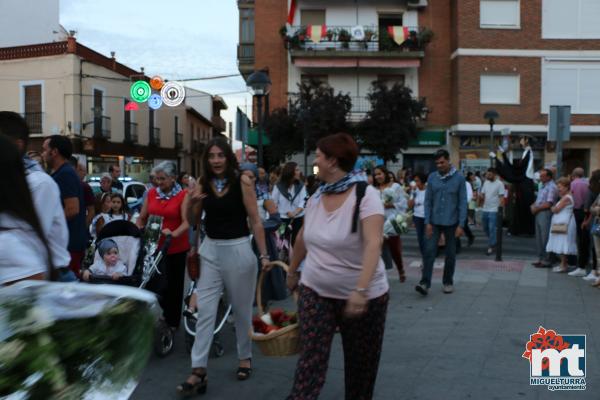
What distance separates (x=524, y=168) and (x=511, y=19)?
17306 mm

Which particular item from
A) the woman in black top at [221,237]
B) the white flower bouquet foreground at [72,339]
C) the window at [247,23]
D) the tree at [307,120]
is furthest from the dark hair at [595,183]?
the window at [247,23]

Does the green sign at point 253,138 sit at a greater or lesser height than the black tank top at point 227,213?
greater

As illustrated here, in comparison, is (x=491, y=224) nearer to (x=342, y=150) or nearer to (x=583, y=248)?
(x=583, y=248)

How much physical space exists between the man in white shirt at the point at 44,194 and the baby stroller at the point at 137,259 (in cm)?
162

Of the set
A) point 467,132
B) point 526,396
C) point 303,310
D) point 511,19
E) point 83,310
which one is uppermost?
point 511,19

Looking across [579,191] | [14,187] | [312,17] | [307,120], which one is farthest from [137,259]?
[312,17]

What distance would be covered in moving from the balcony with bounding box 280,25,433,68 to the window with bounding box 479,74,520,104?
3365 mm

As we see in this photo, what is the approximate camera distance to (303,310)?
3859 mm

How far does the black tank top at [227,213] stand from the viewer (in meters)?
5.00

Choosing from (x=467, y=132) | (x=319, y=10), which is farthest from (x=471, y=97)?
(x=319, y=10)

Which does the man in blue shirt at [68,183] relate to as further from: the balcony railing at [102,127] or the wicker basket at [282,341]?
the balcony railing at [102,127]

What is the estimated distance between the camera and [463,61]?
3022 centimetres

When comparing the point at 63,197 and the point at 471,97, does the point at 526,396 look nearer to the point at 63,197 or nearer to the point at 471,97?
the point at 63,197

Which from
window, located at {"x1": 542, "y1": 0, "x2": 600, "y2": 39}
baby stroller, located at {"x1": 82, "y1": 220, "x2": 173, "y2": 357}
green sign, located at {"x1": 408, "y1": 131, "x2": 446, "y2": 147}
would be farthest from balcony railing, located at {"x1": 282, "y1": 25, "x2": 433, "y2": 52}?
baby stroller, located at {"x1": 82, "y1": 220, "x2": 173, "y2": 357}
